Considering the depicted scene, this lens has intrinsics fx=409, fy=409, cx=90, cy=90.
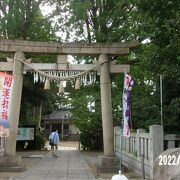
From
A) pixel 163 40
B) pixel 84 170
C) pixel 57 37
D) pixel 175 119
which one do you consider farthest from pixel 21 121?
pixel 163 40

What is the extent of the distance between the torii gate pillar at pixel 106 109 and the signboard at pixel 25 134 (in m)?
18.4

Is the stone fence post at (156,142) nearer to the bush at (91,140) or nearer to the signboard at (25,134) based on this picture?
the bush at (91,140)

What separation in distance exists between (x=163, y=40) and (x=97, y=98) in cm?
1485

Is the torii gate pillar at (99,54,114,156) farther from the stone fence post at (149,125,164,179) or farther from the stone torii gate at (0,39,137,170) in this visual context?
the stone fence post at (149,125,164,179)

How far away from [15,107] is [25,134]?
1835 cm

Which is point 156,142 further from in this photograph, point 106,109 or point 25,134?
point 25,134

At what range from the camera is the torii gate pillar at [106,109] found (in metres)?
17.7

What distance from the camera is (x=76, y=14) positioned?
1118 inches

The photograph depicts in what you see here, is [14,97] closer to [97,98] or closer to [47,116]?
[97,98]
